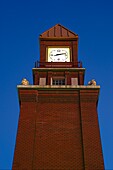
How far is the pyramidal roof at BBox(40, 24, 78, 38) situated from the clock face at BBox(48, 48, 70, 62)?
1650mm

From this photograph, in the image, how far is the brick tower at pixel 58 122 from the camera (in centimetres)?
2422

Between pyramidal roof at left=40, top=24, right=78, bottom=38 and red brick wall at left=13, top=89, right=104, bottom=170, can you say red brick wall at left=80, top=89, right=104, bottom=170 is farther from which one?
pyramidal roof at left=40, top=24, right=78, bottom=38

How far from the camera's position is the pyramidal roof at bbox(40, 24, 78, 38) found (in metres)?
35.6

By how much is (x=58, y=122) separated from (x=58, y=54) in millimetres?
8981

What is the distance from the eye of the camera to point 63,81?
31.3m

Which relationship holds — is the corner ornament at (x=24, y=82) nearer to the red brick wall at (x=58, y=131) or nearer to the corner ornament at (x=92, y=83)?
the red brick wall at (x=58, y=131)

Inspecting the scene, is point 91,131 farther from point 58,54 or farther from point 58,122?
point 58,54

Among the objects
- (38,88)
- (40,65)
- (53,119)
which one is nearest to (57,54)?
(40,65)

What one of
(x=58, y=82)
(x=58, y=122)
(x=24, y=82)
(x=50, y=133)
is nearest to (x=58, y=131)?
(x=50, y=133)

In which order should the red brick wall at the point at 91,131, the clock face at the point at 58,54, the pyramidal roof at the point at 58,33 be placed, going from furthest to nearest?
the pyramidal roof at the point at 58,33
the clock face at the point at 58,54
the red brick wall at the point at 91,131

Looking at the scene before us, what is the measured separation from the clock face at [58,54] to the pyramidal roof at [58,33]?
5.41ft

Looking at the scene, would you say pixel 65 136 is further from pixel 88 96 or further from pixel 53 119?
pixel 88 96

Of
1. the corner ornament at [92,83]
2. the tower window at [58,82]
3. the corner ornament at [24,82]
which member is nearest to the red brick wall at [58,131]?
the corner ornament at [24,82]

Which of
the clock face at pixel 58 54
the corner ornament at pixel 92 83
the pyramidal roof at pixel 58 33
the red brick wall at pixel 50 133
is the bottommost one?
the red brick wall at pixel 50 133
